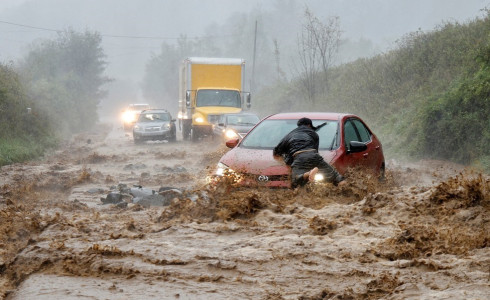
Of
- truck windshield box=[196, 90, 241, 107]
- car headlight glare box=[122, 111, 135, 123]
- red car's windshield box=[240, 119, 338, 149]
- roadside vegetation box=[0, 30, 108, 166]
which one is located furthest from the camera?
car headlight glare box=[122, 111, 135, 123]

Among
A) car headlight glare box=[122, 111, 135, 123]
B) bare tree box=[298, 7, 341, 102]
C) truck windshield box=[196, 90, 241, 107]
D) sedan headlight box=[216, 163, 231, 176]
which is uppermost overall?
bare tree box=[298, 7, 341, 102]

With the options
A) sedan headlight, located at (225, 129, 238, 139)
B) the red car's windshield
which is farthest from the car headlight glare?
the red car's windshield

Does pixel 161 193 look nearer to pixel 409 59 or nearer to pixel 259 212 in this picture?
pixel 259 212

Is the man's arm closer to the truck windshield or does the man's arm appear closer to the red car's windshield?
the red car's windshield

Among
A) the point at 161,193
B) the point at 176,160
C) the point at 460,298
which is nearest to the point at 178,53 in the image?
the point at 176,160

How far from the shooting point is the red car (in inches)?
365

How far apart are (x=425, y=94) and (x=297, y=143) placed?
61.8 feet

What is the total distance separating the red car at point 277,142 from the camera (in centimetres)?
927

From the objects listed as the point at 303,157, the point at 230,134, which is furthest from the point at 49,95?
the point at 303,157

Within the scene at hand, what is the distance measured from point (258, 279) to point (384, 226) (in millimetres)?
2252

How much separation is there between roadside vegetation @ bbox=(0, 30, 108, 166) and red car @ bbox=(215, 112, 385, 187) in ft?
37.4

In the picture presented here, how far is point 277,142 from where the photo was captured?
10398 mm

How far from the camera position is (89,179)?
15891mm

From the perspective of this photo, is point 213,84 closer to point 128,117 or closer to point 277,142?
point 128,117
